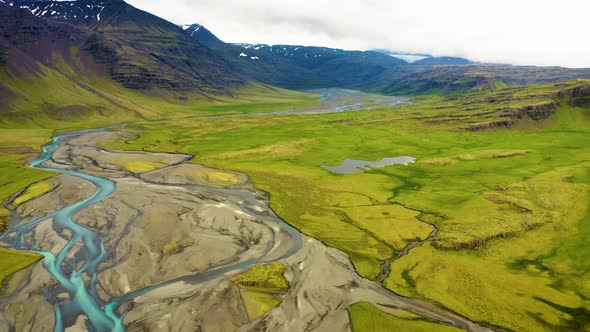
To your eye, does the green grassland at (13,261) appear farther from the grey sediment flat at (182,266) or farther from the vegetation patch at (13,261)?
the grey sediment flat at (182,266)

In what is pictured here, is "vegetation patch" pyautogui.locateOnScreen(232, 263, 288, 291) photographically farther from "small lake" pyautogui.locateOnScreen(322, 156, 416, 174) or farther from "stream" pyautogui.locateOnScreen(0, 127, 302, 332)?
"small lake" pyautogui.locateOnScreen(322, 156, 416, 174)

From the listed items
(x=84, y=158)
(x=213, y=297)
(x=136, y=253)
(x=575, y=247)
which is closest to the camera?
(x=213, y=297)

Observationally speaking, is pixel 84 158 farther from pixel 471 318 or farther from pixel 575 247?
pixel 575 247

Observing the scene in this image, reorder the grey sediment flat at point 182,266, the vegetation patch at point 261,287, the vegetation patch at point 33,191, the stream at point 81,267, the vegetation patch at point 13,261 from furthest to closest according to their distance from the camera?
the vegetation patch at point 33,191 → the vegetation patch at point 13,261 → the vegetation patch at point 261,287 → the stream at point 81,267 → the grey sediment flat at point 182,266

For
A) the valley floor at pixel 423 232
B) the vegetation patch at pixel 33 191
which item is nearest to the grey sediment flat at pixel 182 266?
the valley floor at pixel 423 232

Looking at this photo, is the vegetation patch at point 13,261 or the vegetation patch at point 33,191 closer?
the vegetation patch at point 13,261

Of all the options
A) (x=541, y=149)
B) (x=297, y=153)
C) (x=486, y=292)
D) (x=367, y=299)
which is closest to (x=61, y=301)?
(x=367, y=299)

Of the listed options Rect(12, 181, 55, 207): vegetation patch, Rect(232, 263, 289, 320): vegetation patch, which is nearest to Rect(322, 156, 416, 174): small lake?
Rect(232, 263, 289, 320): vegetation patch
